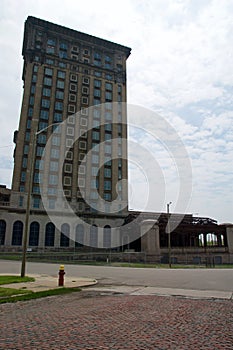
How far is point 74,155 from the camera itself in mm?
68812

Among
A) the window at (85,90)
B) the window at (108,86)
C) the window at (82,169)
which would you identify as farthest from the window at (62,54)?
the window at (82,169)

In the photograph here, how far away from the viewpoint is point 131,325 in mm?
6059

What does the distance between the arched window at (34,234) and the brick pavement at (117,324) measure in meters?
52.6

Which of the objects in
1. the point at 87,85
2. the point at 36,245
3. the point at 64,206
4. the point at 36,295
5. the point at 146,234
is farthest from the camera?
the point at 87,85

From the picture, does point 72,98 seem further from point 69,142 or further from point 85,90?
point 69,142

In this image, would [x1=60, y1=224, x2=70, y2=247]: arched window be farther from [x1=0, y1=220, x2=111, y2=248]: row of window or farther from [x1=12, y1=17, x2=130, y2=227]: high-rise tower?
[x1=12, y1=17, x2=130, y2=227]: high-rise tower

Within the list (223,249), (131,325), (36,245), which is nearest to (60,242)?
(36,245)

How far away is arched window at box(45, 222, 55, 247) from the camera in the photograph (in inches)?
2381

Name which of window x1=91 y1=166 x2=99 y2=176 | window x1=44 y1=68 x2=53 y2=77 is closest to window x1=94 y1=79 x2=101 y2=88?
window x1=44 y1=68 x2=53 y2=77

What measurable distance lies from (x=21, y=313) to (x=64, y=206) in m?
57.2

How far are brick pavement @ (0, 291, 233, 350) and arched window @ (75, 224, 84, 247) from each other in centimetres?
5516

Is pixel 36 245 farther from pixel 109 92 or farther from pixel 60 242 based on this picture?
pixel 109 92

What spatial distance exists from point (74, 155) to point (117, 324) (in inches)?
2517

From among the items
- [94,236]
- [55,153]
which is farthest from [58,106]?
[94,236]
